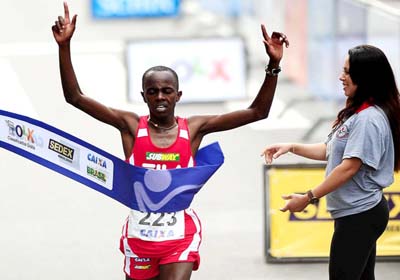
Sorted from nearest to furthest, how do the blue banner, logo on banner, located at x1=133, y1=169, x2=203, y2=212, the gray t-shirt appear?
the gray t-shirt
logo on banner, located at x1=133, y1=169, x2=203, y2=212
the blue banner

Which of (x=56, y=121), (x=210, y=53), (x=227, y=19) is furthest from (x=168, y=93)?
(x=227, y=19)

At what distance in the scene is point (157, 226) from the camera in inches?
233

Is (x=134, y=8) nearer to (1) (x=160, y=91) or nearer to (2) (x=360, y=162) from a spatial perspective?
(1) (x=160, y=91)

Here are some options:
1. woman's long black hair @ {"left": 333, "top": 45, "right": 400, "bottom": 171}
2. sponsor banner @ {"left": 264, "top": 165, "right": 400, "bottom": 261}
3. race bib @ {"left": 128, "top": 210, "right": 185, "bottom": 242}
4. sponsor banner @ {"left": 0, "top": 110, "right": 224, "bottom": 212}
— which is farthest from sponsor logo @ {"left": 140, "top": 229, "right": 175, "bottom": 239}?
sponsor banner @ {"left": 264, "top": 165, "right": 400, "bottom": 261}

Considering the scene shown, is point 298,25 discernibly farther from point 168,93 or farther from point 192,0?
point 168,93

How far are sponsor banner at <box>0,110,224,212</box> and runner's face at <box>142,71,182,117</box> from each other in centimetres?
25

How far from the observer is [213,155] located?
20.0ft

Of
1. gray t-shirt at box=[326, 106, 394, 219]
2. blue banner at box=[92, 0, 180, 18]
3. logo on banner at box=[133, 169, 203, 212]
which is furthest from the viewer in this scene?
blue banner at box=[92, 0, 180, 18]

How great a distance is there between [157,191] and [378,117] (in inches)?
45.7

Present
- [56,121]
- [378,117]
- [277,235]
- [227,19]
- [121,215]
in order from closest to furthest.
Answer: [378,117] < [277,235] < [121,215] < [56,121] < [227,19]

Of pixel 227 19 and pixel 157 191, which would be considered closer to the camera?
pixel 157 191

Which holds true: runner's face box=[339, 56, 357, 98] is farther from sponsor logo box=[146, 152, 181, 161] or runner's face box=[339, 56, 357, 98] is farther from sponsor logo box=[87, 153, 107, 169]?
sponsor logo box=[87, 153, 107, 169]

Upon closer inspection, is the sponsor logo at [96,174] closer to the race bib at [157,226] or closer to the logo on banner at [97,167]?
the logo on banner at [97,167]

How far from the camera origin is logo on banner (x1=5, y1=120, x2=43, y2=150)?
20.2ft
